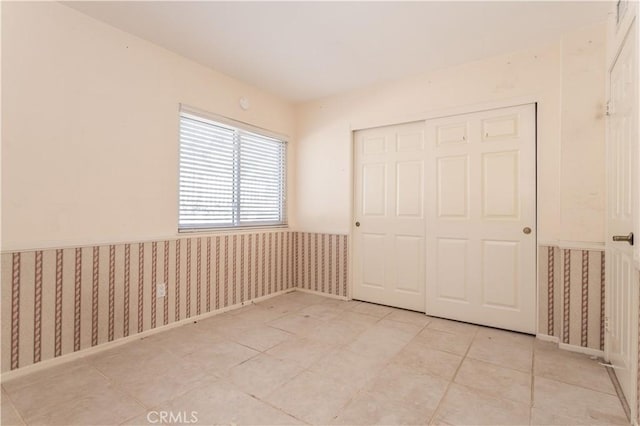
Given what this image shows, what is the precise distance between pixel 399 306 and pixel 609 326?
1800 millimetres

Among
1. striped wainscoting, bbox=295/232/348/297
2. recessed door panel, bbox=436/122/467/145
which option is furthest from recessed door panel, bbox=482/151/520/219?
striped wainscoting, bbox=295/232/348/297

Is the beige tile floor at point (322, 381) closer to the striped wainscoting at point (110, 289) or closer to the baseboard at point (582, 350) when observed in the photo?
the baseboard at point (582, 350)

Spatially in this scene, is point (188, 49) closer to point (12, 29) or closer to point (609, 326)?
point (12, 29)

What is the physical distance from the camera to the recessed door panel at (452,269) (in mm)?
3180

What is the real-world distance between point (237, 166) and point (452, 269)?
265 centimetres

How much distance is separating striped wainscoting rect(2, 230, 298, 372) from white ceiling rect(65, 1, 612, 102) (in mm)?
1834

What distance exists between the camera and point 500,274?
3.00 meters

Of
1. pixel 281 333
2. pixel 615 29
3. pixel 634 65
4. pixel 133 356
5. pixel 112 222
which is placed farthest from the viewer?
pixel 281 333

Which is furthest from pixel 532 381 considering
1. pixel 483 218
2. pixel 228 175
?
pixel 228 175

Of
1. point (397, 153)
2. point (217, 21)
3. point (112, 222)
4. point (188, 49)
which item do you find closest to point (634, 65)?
point (397, 153)

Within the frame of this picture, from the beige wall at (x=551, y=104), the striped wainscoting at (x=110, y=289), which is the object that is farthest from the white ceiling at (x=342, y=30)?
the striped wainscoting at (x=110, y=289)

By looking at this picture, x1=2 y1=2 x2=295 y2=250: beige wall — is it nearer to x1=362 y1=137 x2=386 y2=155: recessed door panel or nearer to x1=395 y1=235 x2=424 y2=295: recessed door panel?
x1=362 y1=137 x2=386 y2=155: recessed door panel

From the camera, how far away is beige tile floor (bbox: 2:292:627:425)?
5.56ft

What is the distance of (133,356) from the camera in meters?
2.38
